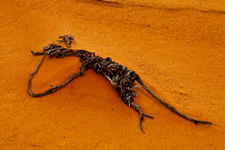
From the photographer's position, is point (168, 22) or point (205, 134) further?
point (168, 22)

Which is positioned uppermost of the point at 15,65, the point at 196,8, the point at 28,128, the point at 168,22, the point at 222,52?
the point at 196,8

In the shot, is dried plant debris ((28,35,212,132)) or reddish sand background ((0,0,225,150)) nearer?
reddish sand background ((0,0,225,150))

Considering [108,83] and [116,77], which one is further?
[108,83]

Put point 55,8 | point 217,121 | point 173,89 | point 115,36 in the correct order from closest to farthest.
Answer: point 217,121 < point 173,89 < point 115,36 < point 55,8

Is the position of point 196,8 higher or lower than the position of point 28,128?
higher

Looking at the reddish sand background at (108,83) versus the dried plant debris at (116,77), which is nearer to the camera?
the reddish sand background at (108,83)

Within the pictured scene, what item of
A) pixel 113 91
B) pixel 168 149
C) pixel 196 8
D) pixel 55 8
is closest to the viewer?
pixel 168 149

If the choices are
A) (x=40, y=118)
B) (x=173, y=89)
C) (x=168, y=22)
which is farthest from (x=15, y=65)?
(x=168, y=22)

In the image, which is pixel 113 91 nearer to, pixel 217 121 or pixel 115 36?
pixel 217 121
